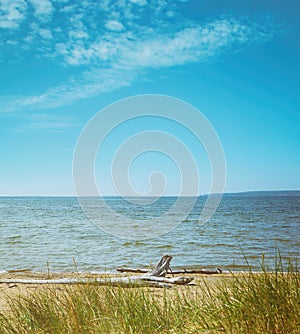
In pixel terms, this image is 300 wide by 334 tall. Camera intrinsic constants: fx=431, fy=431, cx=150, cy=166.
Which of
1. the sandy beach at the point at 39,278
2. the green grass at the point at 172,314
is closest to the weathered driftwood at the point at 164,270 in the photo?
the sandy beach at the point at 39,278

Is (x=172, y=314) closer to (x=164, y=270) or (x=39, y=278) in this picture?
(x=164, y=270)

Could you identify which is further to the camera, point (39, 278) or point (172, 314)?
point (39, 278)

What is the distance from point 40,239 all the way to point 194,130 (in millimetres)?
13700

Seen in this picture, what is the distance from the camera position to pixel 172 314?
15.1 ft

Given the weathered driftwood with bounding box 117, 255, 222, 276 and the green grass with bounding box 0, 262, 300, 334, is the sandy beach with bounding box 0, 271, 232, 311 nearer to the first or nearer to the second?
the weathered driftwood with bounding box 117, 255, 222, 276

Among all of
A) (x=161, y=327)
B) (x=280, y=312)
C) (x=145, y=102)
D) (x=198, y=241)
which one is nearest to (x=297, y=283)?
(x=280, y=312)

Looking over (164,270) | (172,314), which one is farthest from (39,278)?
(172,314)

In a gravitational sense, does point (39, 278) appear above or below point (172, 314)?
below

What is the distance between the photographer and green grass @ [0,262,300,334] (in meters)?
4.05

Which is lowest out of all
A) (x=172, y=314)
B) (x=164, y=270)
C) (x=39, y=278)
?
(x=39, y=278)

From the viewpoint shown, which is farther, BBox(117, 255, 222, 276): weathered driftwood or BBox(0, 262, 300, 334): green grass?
BBox(117, 255, 222, 276): weathered driftwood

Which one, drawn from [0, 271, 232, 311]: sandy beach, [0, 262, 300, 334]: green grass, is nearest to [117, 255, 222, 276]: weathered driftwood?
[0, 271, 232, 311]: sandy beach

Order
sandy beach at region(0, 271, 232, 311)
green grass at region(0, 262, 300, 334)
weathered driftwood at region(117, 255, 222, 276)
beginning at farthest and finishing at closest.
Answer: weathered driftwood at region(117, 255, 222, 276), sandy beach at region(0, 271, 232, 311), green grass at region(0, 262, 300, 334)

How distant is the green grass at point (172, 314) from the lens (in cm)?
405
